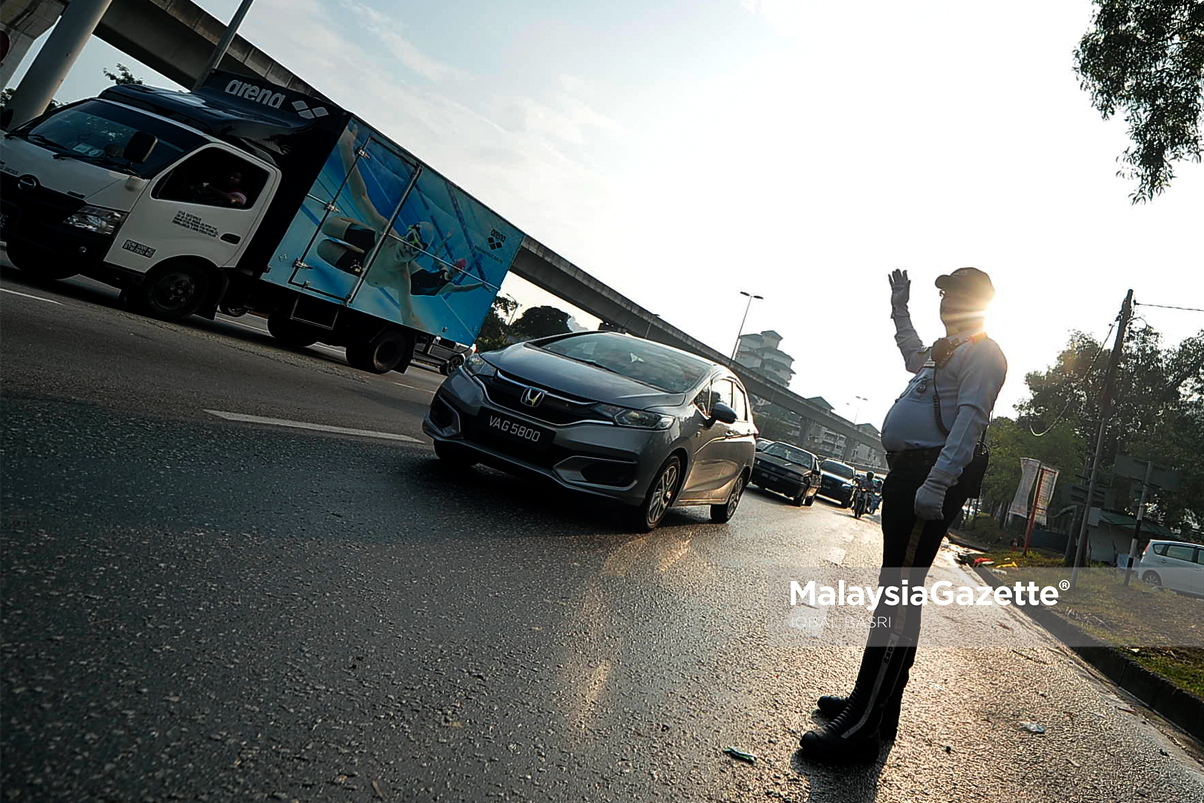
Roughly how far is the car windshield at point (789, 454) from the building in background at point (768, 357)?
507ft

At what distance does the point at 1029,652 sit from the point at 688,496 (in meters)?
3.55

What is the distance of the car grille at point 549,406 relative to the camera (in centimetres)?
588

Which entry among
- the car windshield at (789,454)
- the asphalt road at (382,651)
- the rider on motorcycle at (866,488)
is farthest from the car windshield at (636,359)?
the rider on motorcycle at (866,488)

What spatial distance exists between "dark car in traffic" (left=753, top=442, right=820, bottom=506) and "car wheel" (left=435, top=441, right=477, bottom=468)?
1423 cm

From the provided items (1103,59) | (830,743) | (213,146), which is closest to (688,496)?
(830,743)

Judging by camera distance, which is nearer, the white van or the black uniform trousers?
the black uniform trousers

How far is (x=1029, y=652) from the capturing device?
24.9 ft

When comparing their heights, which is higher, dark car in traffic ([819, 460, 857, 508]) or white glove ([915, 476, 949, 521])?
dark car in traffic ([819, 460, 857, 508])

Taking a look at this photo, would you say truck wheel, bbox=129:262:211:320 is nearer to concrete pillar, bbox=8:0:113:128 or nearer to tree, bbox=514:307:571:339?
concrete pillar, bbox=8:0:113:128

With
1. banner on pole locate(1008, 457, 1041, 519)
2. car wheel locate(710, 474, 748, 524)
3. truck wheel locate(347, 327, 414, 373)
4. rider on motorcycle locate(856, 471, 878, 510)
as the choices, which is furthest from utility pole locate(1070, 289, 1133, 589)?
truck wheel locate(347, 327, 414, 373)

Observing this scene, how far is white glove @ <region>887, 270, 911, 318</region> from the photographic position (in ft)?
14.1

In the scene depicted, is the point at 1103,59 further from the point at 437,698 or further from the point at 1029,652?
the point at 437,698

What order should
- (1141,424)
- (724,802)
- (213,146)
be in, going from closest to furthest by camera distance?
(724,802) < (213,146) < (1141,424)

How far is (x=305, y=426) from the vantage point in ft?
21.5
